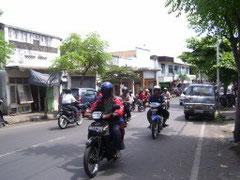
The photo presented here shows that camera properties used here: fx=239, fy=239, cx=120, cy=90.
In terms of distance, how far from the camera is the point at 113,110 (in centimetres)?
521

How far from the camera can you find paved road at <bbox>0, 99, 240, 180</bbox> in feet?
15.9

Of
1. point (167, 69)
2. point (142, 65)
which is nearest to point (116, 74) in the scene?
point (142, 65)

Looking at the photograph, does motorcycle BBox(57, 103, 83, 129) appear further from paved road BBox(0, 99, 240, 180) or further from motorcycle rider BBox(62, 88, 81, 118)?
paved road BBox(0, 99, 240, 180)

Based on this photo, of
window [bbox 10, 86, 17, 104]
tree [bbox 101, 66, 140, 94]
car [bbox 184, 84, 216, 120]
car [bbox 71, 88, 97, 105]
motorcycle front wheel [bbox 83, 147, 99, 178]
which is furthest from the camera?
tree [bbox 101, 66, 140, 94]

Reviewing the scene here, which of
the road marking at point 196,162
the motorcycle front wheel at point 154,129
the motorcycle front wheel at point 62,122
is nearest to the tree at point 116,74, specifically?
the motorcycle front wheel at point 62,122

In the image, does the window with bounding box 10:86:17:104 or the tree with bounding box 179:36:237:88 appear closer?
the window with bounding box 10:86:17:104

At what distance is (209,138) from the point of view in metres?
8.38

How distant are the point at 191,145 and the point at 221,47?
1464cm

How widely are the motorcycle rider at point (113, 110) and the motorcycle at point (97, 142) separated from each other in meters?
0.14

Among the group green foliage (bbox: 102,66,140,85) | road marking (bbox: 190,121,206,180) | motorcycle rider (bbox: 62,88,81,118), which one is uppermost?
green foliage (bbox: 102,66,140,85)

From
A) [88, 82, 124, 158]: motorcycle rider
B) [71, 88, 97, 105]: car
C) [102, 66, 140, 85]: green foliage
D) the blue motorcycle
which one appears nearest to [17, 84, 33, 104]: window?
[71, 88, 97, 105]: car

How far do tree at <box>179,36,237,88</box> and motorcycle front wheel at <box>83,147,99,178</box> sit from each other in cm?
1509

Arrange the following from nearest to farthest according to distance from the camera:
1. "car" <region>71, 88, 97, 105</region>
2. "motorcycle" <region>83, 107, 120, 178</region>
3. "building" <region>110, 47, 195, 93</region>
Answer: "motorcycle" <region>83, 107, 120, 178</region>
"car" <region>71, 88, 97, 105</region>
"building" <region>110, 47, 195, 93</region>

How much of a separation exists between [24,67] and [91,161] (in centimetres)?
1262
